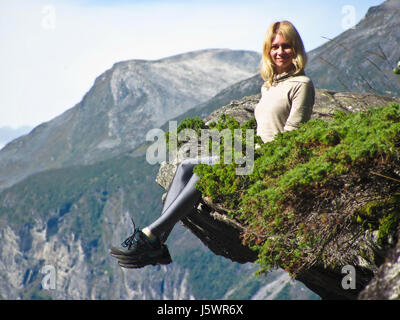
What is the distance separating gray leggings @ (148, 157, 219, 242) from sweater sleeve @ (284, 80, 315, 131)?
51.0 inches

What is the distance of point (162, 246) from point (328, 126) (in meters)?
2.91

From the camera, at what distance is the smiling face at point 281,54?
873 centimetres

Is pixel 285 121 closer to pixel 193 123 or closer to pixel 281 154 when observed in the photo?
pixel 281 154

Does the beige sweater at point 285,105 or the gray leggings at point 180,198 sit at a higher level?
the beige sweater at point 285,105

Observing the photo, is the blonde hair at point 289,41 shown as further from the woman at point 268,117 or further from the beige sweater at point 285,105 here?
the beige sweater at point 285,105

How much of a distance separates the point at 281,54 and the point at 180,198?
2887mm

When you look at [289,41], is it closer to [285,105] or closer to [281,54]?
[281,54]

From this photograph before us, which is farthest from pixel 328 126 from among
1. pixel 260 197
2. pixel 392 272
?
pixel 392 272

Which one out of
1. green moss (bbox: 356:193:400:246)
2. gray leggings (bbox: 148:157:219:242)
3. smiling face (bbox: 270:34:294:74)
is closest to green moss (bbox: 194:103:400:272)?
green moss (bbox: 356:193:400:246)

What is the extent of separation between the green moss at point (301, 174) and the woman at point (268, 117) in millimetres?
535

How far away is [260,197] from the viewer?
23.1ft

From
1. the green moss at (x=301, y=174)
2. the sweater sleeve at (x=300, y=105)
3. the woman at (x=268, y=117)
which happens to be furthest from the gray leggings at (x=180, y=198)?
the sweater sleeve at (x=300, y=105)

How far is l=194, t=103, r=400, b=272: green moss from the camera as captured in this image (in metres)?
6.31

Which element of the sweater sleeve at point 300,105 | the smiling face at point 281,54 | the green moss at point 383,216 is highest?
the smiling face at point 281,54
